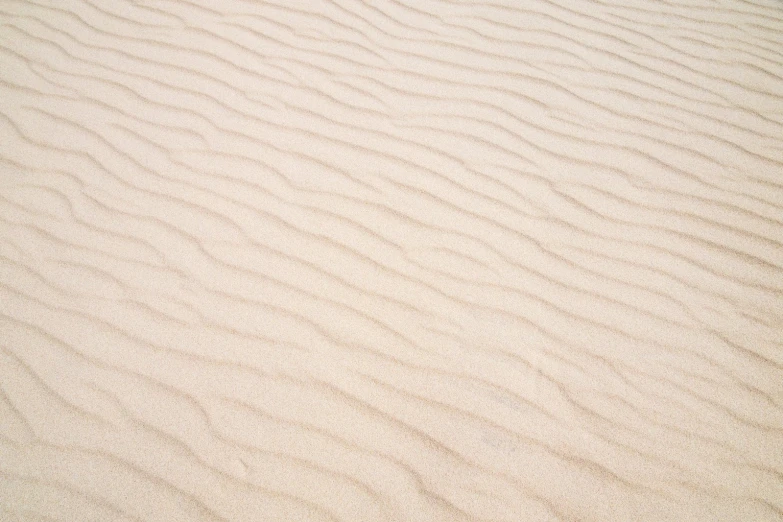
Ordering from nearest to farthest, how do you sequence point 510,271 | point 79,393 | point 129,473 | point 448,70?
point 129,473 < point 79,393 < point 510,271 < point 448,70

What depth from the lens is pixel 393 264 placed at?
8.32 feet

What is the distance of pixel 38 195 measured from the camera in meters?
2.83

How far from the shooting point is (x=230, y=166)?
293 centimetres

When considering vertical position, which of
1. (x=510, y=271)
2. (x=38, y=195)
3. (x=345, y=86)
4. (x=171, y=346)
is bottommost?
(x=171, y=346)

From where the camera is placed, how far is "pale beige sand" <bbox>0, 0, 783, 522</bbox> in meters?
Answer: 1.97

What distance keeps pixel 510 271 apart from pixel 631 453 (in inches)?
32.9

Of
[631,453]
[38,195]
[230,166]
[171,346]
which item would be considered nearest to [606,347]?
[631,453]

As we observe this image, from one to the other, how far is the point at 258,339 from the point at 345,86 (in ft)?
5.47

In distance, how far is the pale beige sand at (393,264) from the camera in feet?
6.46

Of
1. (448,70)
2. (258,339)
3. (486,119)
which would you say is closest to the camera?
(258,339)

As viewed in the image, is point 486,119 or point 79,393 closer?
point 79,393

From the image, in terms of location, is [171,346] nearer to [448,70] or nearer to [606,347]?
[606,347]

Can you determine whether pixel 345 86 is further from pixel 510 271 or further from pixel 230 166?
pixel 510 271

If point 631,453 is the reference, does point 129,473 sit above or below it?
below
